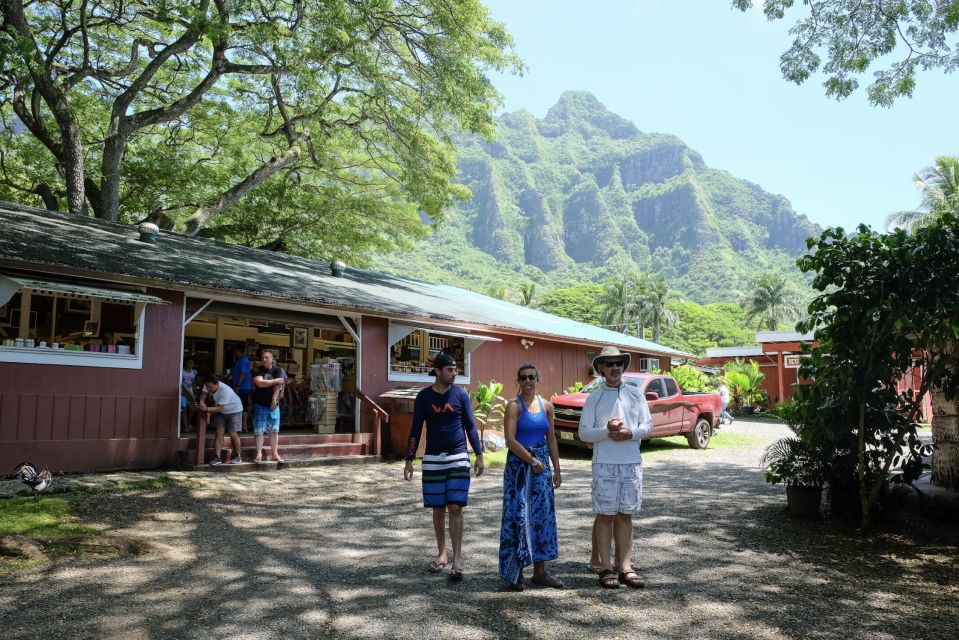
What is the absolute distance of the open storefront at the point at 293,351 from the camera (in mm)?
12180

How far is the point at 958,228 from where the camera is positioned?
605 centimetres

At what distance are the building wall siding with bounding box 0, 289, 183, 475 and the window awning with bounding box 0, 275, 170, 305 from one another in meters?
0.48

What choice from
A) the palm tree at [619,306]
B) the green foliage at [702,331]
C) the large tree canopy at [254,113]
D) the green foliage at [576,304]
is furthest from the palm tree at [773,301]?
the large tree canopy at [254,113]

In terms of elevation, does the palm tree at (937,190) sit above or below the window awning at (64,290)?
above

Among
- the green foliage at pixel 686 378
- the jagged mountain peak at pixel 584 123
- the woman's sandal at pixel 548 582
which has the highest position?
the jagged mountain peak at pixel 584 123

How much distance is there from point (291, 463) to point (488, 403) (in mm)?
5114

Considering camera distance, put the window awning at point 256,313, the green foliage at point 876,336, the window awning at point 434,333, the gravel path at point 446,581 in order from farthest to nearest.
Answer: the window awning at point 434,333 < the window awning at point 256,313 < the green foliage at point 876,336 < the gravel path at point 446,581

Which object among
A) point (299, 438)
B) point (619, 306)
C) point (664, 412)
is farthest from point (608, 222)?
point (299, 438)

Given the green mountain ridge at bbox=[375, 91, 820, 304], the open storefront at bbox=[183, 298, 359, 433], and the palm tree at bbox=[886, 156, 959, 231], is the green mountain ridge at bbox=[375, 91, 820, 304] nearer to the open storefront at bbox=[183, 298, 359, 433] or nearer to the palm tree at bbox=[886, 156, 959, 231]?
the palm tree at bbox=[886, 156, 959, 231]

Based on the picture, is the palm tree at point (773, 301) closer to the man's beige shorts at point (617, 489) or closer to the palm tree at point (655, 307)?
the palm tree at point (655, 307)

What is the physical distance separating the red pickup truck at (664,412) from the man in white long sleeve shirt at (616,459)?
24.0ft

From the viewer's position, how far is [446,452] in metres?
5.01

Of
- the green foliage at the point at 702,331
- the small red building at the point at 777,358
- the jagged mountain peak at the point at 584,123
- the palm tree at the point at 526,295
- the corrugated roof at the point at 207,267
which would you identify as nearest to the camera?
the corrugated roof at the point at 207,267

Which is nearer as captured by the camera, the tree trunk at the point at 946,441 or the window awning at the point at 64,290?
the tree trunk at the point at 946,441
